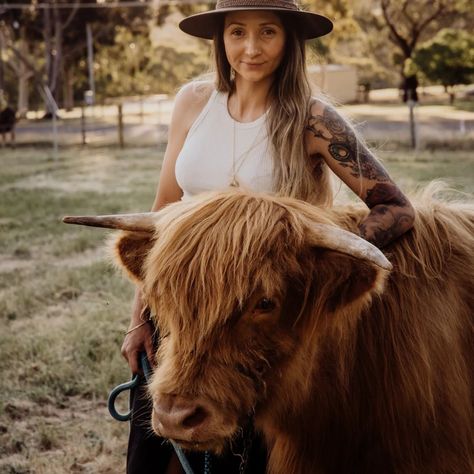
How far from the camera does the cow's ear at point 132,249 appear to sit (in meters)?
2.55

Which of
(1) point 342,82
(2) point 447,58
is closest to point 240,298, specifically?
(2) point 447,58

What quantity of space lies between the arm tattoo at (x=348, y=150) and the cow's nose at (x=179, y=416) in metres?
1.10

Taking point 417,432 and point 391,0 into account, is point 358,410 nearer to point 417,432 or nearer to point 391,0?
point 417,432

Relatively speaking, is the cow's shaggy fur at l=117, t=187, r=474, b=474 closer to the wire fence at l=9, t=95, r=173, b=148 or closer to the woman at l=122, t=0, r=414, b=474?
the woman at l=122, t=0, r=414, b=474

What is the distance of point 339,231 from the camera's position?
2207 millimetres

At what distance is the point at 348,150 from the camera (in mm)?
2719

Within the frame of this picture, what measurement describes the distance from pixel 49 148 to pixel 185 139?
72.5 feet

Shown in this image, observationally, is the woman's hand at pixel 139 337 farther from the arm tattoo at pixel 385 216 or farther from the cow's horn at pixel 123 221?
the arm tattoo at pixel 385 216

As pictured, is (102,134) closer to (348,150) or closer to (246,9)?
(246,9)

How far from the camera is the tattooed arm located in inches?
103

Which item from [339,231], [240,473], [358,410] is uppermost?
[339,231]

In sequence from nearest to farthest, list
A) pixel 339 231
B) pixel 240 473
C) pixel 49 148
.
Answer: pixel 339 231 → pixel 240 473 → pixel 49 148

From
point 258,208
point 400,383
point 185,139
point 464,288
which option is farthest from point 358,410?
point 185,139

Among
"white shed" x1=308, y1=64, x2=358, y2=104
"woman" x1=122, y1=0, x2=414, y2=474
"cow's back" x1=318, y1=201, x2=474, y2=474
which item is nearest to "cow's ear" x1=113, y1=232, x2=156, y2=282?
"woman" x1=122, y1=0, x2=414, y2=474
